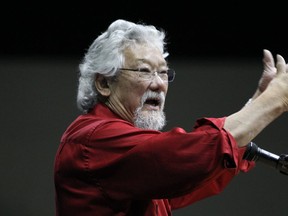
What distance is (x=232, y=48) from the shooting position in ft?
8.74

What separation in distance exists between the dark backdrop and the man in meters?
1.08

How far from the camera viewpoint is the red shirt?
3.79 feet

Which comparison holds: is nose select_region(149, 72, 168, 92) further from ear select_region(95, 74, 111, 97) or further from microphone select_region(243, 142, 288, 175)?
microphone select_region(243, 142, 288, 175)

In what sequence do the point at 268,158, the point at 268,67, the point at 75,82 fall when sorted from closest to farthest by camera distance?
the point at 268,158
the point at 268,67
the point at 75,82

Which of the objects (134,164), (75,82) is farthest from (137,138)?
(75,82)

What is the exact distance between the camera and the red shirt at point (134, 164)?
1155mm

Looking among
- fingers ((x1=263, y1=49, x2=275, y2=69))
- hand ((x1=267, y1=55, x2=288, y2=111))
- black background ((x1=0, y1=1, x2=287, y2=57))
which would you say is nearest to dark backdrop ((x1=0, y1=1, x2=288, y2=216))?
black background ((x1=0, y1=1, x2=287, y2=57))

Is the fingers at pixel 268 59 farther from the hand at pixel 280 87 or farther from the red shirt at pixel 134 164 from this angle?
the red shirt at pixel 134 164

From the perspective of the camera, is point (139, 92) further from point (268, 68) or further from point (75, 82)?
point (75, 82)

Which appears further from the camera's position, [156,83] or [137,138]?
[156,83]

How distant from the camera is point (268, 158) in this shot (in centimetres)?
132

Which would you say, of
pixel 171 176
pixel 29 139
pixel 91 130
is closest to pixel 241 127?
pixel 171 176

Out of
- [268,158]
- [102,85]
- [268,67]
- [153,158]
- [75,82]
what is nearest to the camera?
[153,158]

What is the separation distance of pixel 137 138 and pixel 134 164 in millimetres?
57
